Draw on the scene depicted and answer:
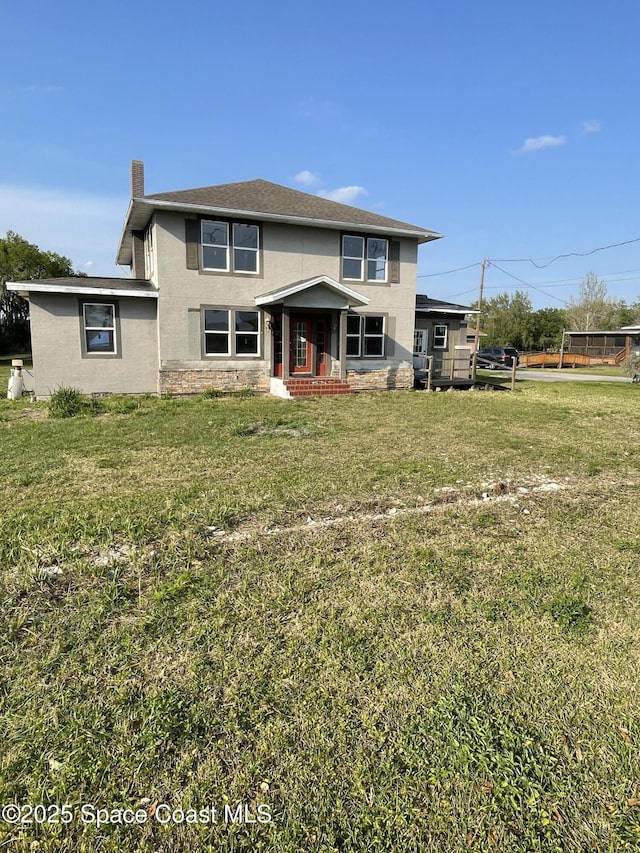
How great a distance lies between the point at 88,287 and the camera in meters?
12.9

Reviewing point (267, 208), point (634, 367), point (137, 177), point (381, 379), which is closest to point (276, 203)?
point (267, 208)

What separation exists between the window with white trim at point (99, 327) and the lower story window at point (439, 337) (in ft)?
40.8

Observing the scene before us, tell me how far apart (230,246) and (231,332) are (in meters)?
2.52

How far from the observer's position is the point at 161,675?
249cm

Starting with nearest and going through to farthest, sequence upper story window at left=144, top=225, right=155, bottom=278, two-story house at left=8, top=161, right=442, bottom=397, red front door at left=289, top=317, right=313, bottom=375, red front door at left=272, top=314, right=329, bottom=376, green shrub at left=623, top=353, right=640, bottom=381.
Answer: two-story house at left=8, top=161, right=442, bottom=397 → upper story window at left=144, top=225, right=155, bottom=278 → red front door at left=272, top=314, right=329, bottom=376 → red front door at left=289, top=317, right=313, bottom=375 → green shrub at left=623, top=353, right=640, bottom=381

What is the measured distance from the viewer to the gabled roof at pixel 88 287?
12.3 metres

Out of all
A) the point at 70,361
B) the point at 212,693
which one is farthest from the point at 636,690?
the point at 70,361

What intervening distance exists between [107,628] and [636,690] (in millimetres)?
2920

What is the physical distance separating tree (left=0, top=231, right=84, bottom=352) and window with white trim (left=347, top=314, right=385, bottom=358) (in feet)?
91.2

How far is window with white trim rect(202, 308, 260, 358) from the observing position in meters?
14.4

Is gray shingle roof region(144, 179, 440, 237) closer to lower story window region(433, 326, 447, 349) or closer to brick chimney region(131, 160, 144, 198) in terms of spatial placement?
brick chimney region(131, 160, 144, 198)

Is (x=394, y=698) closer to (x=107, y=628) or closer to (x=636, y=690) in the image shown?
(x=636, y=690)

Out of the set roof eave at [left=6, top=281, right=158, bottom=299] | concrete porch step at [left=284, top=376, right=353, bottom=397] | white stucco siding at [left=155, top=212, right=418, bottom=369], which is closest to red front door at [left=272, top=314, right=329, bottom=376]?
white stucco siding at [left=155, top=212, right=418, bottom=369]

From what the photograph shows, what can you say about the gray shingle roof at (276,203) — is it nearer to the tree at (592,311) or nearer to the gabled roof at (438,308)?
the gabled roof at (438,308)
